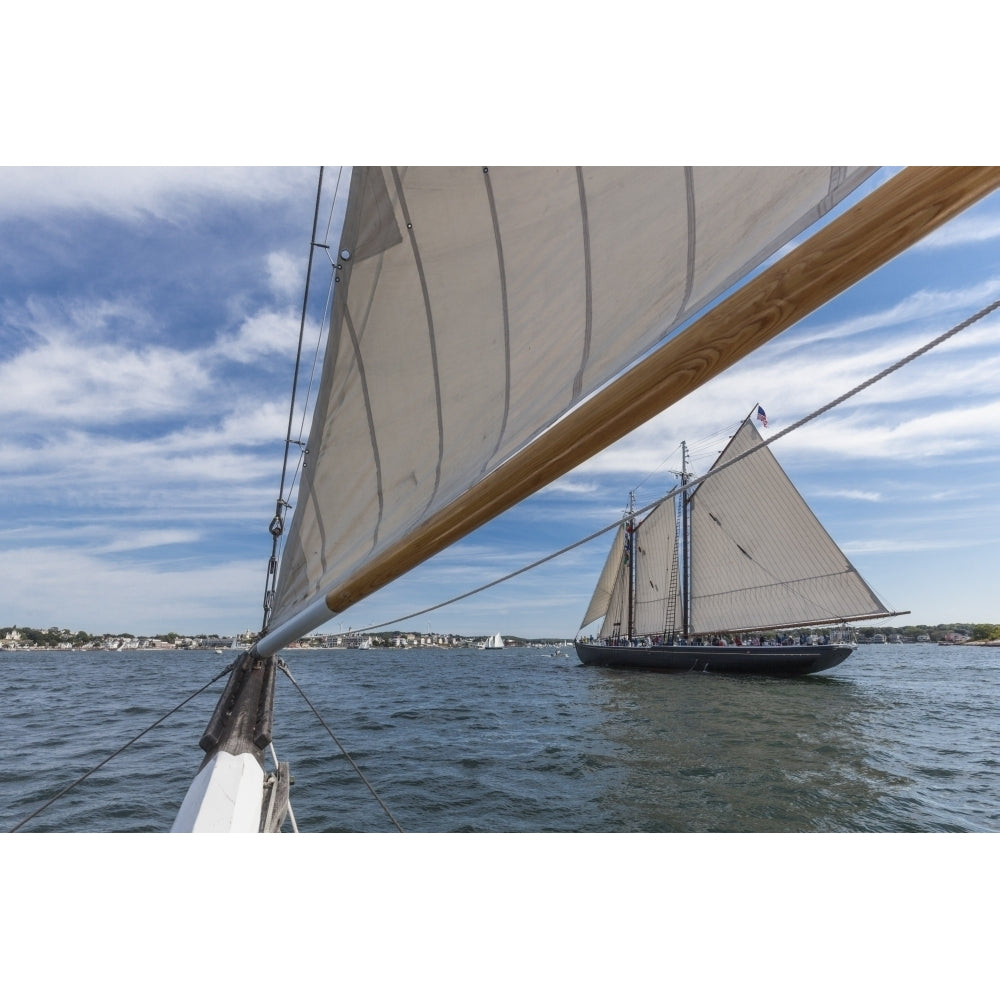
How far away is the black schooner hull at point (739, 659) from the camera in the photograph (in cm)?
2747

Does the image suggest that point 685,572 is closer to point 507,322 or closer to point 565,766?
point 565,766

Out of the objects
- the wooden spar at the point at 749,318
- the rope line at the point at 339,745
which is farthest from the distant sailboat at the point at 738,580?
the wooden spar at the point at 749,318

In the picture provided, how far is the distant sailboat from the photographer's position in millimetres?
24938

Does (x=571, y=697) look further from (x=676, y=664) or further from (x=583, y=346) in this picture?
(x=583, y=346)

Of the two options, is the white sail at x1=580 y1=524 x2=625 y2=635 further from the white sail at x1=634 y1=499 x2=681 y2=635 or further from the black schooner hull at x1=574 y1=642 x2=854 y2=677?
the black schooner hull at x1=574 y1=642 x2=854 y2=677

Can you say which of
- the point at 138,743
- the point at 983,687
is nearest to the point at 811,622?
the point at 983,687

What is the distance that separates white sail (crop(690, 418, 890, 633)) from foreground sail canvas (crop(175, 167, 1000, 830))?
71.7 feet

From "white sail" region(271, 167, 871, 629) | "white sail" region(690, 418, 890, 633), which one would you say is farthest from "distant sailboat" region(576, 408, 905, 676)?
"white sail" region(271, 167, 871, 629)

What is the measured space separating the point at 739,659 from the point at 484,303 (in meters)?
31.8

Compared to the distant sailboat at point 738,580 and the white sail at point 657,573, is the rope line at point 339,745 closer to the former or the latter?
the distant sailboat at point 738,580

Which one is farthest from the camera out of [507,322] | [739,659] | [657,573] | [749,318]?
[657,573]

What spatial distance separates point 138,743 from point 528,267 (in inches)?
→ 490

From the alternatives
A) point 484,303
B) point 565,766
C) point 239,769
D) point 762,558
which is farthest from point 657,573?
point 484,303

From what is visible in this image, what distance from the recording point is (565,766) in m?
8.42
